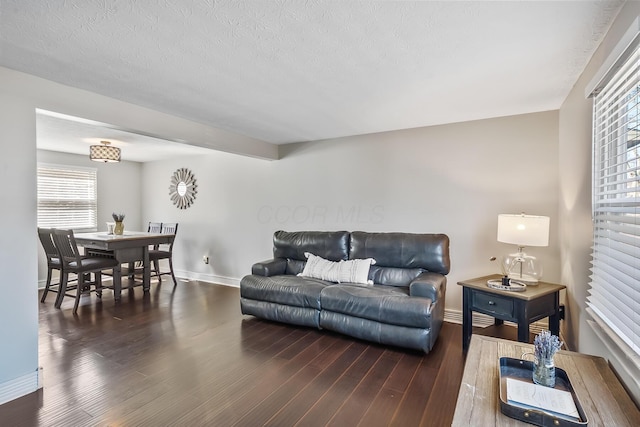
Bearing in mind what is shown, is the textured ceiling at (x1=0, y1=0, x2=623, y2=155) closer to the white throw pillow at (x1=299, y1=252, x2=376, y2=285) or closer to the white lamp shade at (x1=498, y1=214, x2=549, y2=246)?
the white lamp shade at (x1=498, y1=214, x2=549, y2=246)

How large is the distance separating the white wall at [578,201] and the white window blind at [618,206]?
0.19 m

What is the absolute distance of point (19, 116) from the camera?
2.13 m

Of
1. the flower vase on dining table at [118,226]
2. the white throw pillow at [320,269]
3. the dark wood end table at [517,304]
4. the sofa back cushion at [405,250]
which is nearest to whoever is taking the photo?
the dark wood end table at [517,304]

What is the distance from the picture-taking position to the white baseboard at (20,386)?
207 centimetres

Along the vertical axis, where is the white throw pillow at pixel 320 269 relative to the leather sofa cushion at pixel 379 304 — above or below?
above

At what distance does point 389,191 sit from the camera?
13.0 feet

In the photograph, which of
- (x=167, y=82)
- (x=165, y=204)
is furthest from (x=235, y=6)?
(x=165, y=204)

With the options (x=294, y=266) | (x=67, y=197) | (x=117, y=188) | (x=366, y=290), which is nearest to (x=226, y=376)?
(x=366, y=290)

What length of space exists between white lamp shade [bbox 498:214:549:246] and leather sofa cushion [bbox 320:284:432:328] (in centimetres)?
86

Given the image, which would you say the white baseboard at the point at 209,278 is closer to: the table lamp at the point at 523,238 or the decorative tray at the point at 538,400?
the table lamp at the point at 523,238

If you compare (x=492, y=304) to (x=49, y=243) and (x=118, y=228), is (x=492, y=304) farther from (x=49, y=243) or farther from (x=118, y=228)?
(x=49, y=243)

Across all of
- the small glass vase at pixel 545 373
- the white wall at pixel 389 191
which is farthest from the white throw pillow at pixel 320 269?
the small glass vase at pixel 545 373

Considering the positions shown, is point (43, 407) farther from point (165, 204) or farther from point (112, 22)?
point (165, 204)

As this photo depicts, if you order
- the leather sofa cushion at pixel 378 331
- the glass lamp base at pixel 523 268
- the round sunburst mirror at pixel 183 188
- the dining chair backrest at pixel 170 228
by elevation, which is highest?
the round sunburst mirror at pixel 183 188
